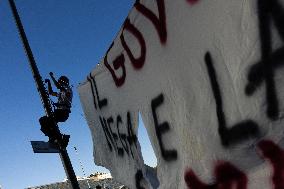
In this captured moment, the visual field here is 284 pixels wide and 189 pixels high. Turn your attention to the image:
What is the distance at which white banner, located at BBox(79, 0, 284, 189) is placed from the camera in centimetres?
186

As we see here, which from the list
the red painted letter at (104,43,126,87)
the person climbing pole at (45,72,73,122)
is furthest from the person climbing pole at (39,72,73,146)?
the red painted letter at (104,43,126,87)

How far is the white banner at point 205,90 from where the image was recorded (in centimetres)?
186

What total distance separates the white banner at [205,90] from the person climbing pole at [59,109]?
3.10m

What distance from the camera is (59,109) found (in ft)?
20.9

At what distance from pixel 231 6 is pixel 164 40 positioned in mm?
587

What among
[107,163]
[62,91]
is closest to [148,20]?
[107,163]

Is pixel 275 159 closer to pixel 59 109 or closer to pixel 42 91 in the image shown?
pixel 59 109

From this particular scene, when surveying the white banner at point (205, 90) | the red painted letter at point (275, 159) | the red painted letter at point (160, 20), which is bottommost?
the red painted letter at point (275, 159)

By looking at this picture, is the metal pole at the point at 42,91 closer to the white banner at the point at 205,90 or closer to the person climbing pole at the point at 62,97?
the person climbing pole at the point at 62,97

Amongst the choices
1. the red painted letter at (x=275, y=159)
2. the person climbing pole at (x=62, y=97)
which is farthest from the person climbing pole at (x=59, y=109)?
the red painted letter at (x=275, y=159)

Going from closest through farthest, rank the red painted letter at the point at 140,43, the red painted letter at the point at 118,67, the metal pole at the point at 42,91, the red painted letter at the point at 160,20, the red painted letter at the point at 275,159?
the red painted letter at the point at 275,159, the red painted letter at the point at 160,20, the red painted letter at the point at 140,43, the red painted letter at the point at 118,67, the metal pole at the point at 42,91

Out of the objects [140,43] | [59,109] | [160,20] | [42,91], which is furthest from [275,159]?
[42,91]

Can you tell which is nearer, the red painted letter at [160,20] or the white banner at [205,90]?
Result: the white banner at [205,90]

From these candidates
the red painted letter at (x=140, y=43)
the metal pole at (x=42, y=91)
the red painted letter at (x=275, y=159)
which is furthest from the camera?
the metal pole at (x=42, y=91)
